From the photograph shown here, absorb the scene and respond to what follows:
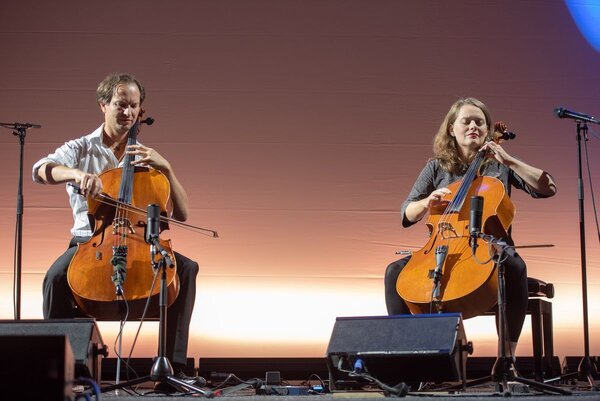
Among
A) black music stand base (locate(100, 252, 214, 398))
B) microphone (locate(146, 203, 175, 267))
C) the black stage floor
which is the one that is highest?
microphone (locate(146, 203, 175, 267))

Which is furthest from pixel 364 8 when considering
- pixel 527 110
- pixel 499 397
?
pixel 499 397

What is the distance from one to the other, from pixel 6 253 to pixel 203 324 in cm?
106

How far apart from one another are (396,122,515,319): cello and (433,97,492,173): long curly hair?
0.30 meters

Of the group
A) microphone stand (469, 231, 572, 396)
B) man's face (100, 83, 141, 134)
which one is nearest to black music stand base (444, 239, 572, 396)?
microphone stand (469, 231, 572, 396)

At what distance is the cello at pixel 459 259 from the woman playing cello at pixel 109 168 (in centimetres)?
81

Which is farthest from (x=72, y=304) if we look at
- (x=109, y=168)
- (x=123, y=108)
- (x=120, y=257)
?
(x=123, y=108)

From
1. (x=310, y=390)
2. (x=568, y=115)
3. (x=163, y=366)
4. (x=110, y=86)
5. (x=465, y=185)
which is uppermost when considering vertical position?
(x=110, y=86)

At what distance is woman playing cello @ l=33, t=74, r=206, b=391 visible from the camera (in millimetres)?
3254

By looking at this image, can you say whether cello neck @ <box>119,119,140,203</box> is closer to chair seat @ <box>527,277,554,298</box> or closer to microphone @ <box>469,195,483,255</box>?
microphone @ <box>469,195,483,255</box>

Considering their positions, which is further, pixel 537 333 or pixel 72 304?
pixel 537 333

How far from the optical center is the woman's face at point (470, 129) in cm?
363

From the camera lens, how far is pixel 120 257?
3.05 m

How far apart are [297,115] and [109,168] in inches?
53.4

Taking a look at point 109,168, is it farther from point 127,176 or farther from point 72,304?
point 72,304
